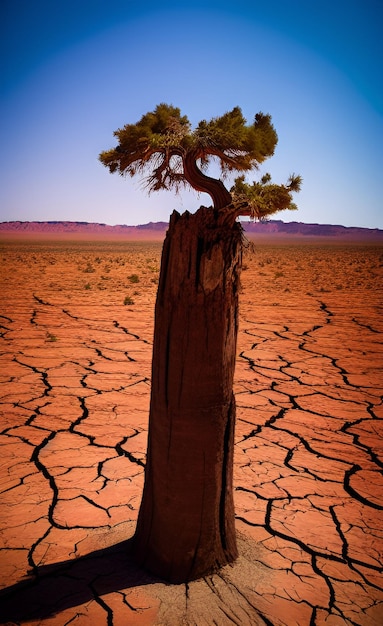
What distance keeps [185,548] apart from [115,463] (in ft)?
4.36

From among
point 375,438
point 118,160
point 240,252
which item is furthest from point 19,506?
point 375,438

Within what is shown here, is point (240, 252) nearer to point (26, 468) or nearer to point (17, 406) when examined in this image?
point (26, 468)

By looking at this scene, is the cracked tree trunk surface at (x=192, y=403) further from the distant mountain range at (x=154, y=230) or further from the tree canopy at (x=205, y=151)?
the distant mountain range at (x=154, y=230)

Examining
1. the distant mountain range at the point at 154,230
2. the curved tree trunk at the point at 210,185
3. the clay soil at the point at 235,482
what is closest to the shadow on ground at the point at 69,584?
the clay soil at the point at 235,482

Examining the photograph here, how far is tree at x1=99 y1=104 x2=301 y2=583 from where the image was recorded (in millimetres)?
1634

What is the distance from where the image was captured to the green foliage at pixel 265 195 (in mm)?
1687

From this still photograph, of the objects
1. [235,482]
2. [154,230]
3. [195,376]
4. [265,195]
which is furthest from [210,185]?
[154,230]

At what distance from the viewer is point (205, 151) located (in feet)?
6.35

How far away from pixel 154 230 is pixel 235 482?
14486 cm

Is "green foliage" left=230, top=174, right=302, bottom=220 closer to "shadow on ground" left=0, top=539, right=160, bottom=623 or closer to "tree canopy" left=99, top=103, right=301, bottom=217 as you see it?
"tree canopy" left=99, top=103, right=301, bottom=217

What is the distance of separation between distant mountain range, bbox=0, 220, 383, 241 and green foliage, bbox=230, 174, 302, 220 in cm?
12599

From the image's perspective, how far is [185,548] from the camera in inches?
72.7

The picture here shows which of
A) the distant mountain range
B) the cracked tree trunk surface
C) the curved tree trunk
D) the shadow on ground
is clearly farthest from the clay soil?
the distant mountain range

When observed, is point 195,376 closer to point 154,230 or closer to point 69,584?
point 69,584
